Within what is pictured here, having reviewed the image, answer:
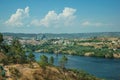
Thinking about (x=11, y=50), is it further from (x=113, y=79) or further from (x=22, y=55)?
(x=113, y=79)

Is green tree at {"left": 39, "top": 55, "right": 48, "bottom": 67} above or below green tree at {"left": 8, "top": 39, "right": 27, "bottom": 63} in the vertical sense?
below

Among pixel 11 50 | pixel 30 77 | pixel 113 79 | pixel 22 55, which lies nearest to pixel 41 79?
pixel 30 77

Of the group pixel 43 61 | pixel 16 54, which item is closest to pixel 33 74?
pixel 16 54

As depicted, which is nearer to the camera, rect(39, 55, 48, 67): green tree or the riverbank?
the riverbank

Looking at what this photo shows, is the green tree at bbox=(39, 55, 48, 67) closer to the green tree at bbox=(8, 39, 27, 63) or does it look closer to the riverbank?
the riverbank

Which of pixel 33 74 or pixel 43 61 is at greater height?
pixel 43 61

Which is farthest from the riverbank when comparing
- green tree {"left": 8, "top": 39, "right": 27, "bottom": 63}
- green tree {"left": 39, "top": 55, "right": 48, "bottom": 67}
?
green tree {"left": 8, "top": 39, "right": 27, "bottom": 63}

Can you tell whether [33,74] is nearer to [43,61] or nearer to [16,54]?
[16,54]

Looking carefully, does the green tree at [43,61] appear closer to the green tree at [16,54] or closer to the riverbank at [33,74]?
the riverbank at [33,74]

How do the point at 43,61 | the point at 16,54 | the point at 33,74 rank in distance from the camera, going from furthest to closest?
the point at 43,61
the point at 16,54
the point at 33,74

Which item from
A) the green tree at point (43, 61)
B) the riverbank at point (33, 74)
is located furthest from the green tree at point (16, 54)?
the green tree at point (43, 61)

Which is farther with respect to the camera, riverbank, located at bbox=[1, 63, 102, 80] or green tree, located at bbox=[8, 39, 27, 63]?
green tree, located at bbox=[8, 39, 27, 63]
